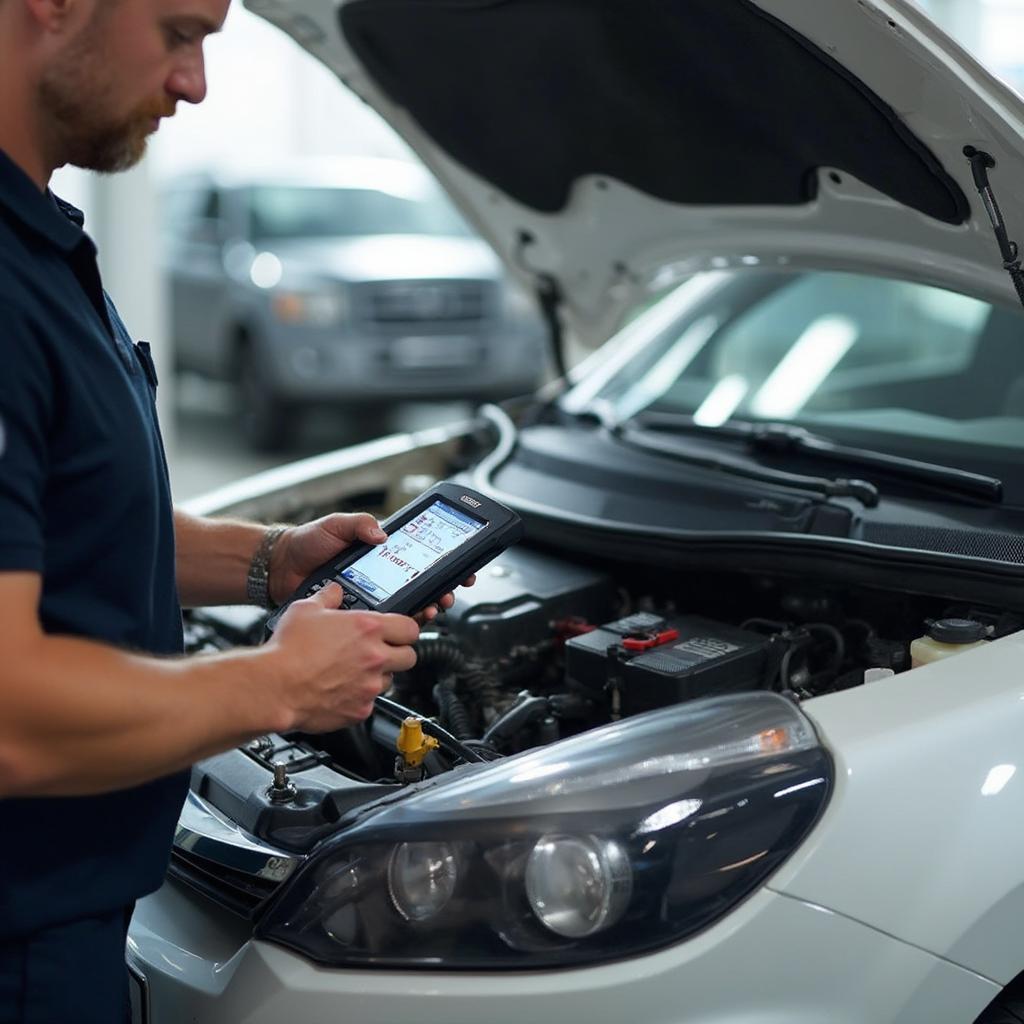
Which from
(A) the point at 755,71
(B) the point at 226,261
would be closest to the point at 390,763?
(A) the point at 755,71

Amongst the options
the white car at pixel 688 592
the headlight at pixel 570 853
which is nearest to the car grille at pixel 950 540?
the white car at pixel 688 592

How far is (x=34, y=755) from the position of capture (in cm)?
119

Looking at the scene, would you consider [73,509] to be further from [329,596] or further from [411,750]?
[411,750]

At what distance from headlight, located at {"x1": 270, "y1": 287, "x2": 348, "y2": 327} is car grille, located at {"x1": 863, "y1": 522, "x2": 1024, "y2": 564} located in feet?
18.3

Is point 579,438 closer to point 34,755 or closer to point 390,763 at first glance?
point 390,763

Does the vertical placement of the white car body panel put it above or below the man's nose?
below

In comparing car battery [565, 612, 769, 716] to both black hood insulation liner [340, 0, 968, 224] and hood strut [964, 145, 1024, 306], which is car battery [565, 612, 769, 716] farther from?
black hood insulation liner [340, 0, 968, 224]

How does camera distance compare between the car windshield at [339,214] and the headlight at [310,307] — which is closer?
the headlight at [310,307]

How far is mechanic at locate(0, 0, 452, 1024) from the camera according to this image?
1.19 metres

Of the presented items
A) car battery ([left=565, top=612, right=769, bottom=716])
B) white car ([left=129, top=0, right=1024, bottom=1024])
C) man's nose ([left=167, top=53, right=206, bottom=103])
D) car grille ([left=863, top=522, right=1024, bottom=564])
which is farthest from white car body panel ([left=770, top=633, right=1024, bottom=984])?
Result: man's nose ([left=167, top=53, right=206, bottom=103])

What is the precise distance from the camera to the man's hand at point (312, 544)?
182 cm

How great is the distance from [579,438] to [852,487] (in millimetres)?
726

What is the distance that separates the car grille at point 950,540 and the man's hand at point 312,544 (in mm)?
688

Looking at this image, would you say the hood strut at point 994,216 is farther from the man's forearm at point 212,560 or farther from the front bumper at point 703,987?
the man's forearm at point 212,560
